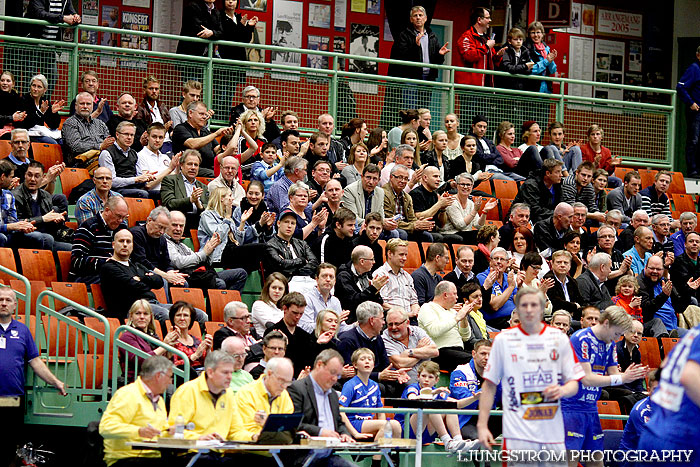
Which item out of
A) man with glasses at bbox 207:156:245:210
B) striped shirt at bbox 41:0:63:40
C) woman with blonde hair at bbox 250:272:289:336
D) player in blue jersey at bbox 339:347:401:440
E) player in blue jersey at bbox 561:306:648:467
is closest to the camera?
player in blue jersey at bbox 561:306:648:467

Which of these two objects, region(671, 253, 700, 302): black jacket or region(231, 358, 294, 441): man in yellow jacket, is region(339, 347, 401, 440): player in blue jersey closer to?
region(231, 358, 294, 441): man in yellow jacket

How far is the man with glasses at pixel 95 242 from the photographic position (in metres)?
12.0

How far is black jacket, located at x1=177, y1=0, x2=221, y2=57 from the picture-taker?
645 inches

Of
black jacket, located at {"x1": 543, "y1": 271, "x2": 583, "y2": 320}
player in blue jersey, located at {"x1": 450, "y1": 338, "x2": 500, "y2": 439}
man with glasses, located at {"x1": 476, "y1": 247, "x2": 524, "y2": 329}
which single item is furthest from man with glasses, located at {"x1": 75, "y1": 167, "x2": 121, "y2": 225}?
black jacket, located at {"x1": 543, "y1": 271, "x2": 583, "y2": 320}

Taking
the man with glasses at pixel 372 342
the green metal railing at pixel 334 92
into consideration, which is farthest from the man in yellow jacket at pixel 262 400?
the green metal railing at pixel 334 92

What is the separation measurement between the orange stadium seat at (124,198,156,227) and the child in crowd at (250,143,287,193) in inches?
63.8

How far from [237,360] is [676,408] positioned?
458cm

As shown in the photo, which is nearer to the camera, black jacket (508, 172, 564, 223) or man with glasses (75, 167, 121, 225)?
man with glasses (75, 167, 121, 225)

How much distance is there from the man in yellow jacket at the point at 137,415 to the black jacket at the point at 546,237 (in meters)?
7.15

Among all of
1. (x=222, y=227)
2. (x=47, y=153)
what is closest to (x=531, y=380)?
(x=222, y=227)

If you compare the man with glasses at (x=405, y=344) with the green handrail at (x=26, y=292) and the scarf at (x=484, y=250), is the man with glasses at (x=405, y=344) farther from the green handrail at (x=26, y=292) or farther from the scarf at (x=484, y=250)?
the green handrail at (x=26, y=292)

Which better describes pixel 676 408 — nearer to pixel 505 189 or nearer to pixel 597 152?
pixel 505 189

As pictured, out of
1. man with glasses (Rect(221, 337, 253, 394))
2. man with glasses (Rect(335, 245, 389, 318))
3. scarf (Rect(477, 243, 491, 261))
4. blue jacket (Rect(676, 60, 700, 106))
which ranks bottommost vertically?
man with glasses (Rect(221, 337, 253, 394))

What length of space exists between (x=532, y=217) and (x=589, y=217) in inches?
37.9
